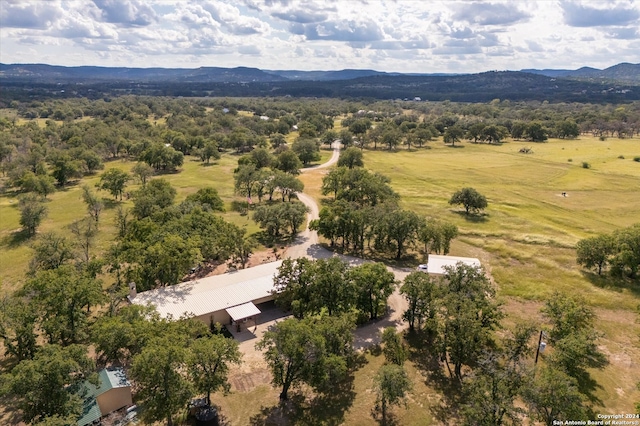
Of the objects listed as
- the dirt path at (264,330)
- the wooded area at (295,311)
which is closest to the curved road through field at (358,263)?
the dirt path at (264,330)

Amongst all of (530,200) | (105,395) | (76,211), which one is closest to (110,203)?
(76,211)

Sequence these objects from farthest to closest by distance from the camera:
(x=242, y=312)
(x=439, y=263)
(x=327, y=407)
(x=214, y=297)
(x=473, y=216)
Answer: (x=473, y=216) → (x=439, y=263) → (x=214, y=297) → (x=242, y=312) → (x=327, y=407)

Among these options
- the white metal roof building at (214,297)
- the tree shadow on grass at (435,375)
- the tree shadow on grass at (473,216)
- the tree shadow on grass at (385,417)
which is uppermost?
the white metal roof building at (214,297)

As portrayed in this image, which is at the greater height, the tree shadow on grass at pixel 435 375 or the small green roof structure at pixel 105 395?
the small green roof structure at pixel 105 395

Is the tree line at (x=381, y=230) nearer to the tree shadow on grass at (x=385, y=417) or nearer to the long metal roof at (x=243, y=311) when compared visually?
→ the long metal roof at (x=243, y=311)

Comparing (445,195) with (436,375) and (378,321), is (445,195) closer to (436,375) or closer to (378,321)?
(378,321)

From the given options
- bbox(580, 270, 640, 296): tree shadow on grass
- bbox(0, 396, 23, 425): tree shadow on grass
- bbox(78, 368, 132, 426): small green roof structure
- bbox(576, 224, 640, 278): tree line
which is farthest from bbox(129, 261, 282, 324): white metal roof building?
bbox(576, 224, 640, 278): tree line

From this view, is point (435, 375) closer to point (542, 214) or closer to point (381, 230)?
point (381, 230)
